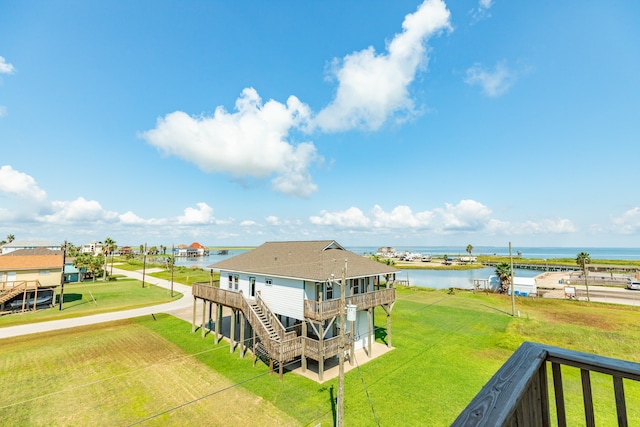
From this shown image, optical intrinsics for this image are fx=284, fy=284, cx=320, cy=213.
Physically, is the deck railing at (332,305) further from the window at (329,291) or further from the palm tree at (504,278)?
the palm tree at (504,278)

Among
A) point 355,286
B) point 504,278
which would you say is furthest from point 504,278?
point 355,286

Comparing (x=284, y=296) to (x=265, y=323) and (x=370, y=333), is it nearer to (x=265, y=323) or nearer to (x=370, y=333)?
(x=265, y=323)

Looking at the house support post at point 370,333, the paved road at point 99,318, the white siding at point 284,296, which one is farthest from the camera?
the paved road at point 99,318

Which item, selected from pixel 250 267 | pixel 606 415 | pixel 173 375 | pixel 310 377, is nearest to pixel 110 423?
pixel 173 375

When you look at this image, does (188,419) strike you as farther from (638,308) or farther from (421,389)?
(638,308)

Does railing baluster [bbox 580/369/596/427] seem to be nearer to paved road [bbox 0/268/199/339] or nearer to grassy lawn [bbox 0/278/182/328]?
paved road [bbox 0/268/199/339]

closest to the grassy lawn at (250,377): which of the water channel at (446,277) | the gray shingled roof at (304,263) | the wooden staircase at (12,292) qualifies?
the gray shingled roof at (304,263)
